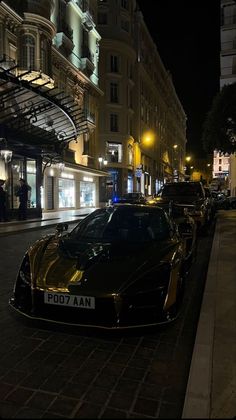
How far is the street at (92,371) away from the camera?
2.76 m

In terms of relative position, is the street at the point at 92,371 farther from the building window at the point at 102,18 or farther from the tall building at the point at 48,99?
the building window at the point at 102,18

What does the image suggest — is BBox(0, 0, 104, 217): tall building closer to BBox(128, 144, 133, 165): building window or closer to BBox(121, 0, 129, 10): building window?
BBox(128, 144, 133, 165): building window

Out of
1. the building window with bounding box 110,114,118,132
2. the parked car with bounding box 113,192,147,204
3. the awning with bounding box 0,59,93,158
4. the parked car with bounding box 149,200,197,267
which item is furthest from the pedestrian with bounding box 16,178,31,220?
the building window with bounding box 110,114,118,132

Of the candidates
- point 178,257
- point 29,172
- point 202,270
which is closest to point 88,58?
point 29,172

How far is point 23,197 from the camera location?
18938 mm

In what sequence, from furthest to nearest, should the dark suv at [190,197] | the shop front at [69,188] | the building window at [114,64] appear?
the building window at [114,64] → the shop front at [69,188] → the dark suv at [190,197]

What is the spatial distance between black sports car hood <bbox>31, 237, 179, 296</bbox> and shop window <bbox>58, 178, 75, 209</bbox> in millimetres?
24679

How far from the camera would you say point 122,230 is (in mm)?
5754

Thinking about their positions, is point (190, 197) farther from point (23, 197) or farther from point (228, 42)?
point (228, 42)

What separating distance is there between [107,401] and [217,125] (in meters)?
19.0

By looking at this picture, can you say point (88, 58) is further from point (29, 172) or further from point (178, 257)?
point (178, 257)

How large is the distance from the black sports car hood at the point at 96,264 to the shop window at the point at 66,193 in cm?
2468

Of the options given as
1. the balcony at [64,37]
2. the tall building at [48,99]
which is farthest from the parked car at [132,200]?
the balcony at [64,37]

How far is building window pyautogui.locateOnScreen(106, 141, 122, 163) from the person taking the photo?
42969 millimetres
